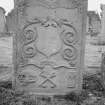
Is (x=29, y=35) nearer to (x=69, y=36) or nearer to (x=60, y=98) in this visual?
(x=69, y=36)

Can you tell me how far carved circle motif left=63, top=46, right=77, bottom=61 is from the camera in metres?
4.59

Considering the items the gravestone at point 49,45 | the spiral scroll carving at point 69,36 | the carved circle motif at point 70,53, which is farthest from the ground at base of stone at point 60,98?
the spiral scroll carving at point 69,36

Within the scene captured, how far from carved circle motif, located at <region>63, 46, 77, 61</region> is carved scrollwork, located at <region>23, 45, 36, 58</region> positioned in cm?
56

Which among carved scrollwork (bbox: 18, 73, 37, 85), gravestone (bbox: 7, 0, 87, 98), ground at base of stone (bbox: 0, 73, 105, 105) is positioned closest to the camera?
ground at base of stone (bbox: 0, 73, 105, 105)

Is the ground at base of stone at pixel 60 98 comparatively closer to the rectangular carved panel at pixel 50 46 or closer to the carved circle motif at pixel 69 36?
the rectangular carved panel at pixel 50 46

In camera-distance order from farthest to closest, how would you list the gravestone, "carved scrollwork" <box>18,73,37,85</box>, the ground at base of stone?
"carved scrollwork" <box>18,73,37,85</box>
the gravestone
the ground at base of stone

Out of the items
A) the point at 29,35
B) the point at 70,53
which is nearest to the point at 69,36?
the point at 70,53

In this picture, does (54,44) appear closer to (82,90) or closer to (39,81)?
(39,81)

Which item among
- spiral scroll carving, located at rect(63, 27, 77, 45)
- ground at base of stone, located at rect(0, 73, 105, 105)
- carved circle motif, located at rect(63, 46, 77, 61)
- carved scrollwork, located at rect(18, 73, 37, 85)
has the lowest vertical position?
ground at base of stone, located at rect(0, 73, 105, 105)

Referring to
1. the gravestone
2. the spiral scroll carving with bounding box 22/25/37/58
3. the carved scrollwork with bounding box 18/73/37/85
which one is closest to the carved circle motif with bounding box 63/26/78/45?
the gravestone

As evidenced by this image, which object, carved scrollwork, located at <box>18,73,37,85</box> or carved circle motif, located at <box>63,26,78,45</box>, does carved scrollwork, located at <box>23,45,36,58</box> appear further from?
carved circle motif, located at <box>63,26,78,45</box>

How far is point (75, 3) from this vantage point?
177 inches

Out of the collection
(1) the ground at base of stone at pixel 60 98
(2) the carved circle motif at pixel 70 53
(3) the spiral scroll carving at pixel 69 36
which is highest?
(3) the spiral scroll carving at pixel 69 36

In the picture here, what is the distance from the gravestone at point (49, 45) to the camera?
4492 mm
